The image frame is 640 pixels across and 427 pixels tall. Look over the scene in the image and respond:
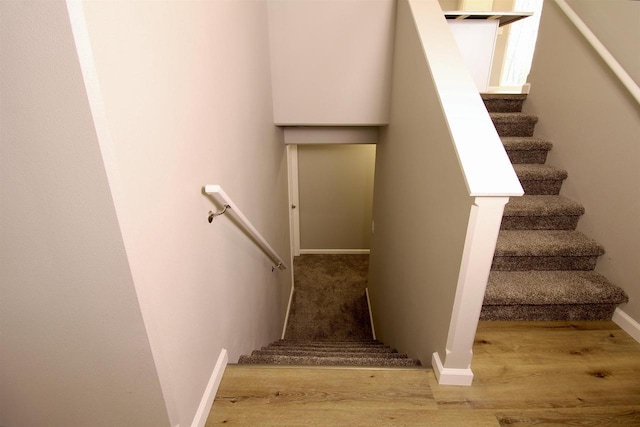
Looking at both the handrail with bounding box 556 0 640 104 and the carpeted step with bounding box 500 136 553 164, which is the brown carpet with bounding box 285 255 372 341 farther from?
the handrail with bounding box 556 0 640 104

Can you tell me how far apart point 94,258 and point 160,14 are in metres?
0.71

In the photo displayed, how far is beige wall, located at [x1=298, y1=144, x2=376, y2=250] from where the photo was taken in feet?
15.8

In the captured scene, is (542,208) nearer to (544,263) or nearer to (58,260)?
(544,263)

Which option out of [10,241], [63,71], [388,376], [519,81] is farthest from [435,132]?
[519,81]

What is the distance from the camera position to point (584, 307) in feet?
5.62

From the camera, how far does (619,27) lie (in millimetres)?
1752

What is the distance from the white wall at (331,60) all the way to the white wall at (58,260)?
2.14 m

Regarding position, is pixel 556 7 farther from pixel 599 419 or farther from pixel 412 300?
pixel 599 419

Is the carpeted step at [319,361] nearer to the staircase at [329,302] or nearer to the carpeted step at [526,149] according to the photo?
the staircase at [329,302]

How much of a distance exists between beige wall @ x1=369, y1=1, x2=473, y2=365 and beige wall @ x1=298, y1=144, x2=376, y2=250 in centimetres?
206

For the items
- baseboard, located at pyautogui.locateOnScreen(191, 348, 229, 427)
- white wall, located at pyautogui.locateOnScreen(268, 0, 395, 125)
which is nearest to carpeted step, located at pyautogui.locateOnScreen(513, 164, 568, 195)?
white wall, located at pyautogui.locateOnScreen(268, 0, 395, 125)

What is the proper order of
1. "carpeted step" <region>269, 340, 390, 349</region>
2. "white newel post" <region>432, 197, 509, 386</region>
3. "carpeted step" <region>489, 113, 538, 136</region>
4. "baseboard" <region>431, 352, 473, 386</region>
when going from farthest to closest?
"carpeted step" <region>269, 340, 390, 349</region> < "carpeted step" <region>489, 113, 538, 136</region> < "baseboard" <region>431, 352, 473, 386</region> < "white newel post" <region>432, 197, 509, 386</region>

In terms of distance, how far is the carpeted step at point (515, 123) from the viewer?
2.42 meters

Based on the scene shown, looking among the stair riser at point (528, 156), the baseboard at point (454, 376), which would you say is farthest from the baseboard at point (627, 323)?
the stair riser at point (528, 156)
